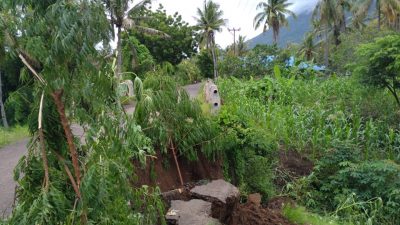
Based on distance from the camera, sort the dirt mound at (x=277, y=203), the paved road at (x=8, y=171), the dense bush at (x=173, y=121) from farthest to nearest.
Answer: the dirt mound at (x=277, y=203)
the paved road at (x=8, y=171)
the dense bush at (x=173, y=121)

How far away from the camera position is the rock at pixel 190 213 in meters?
4.75

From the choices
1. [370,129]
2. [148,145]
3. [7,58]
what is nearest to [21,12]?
[7,58]

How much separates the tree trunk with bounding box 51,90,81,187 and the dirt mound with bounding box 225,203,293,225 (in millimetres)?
2885

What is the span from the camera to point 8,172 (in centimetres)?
896

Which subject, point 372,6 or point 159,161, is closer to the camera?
point 159,161

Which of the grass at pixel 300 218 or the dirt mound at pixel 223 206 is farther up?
the dirt mound at pixel 223 206

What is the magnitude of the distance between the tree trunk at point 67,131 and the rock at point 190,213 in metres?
2.06

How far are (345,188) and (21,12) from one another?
24.9 feet

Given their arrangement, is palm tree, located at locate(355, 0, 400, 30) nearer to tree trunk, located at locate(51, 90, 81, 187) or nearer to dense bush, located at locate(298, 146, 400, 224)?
dense bush, located at locate(298, 146, 400, 224)

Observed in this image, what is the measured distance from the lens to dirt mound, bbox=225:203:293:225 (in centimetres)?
541

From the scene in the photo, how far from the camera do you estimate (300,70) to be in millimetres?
23062

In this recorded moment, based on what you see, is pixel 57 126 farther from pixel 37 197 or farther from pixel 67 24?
pixel 67 24

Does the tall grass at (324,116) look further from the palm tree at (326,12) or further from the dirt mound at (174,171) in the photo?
the palm tree at (326,12)

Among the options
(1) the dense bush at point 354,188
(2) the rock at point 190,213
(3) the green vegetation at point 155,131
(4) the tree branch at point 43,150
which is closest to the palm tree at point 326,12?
(3) the green vegetation at point 155,131
